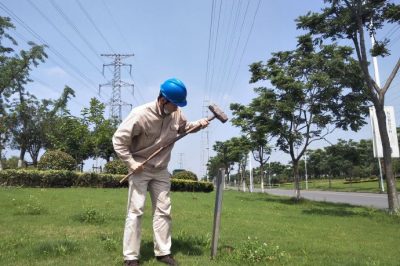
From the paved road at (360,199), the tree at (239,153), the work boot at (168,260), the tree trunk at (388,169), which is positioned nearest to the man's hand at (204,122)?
the work boot at (168,260)

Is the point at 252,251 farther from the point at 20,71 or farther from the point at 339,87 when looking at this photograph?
the point at 20,71

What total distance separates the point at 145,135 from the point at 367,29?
12213mm

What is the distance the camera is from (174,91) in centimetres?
500

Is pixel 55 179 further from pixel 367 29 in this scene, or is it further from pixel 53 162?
pixel 367 29

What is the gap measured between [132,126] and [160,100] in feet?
1.42

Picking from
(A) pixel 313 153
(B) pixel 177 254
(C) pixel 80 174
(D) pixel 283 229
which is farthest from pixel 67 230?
(A) pixel 313 153

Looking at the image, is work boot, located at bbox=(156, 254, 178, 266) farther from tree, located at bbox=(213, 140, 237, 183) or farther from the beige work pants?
tree, located at bbox=(213, 140, 237, 183)

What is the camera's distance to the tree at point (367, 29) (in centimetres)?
1403

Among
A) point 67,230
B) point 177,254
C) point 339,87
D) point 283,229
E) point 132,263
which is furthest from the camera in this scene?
point 339,87

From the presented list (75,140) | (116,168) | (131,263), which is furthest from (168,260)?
(75,140)

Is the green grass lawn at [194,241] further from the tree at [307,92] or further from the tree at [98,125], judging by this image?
the tree at [98,125]

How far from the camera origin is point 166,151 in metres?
5.31

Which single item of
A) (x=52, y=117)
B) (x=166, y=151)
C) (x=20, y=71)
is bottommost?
(x=166, y=151)

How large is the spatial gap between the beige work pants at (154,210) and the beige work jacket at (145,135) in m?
0.16
